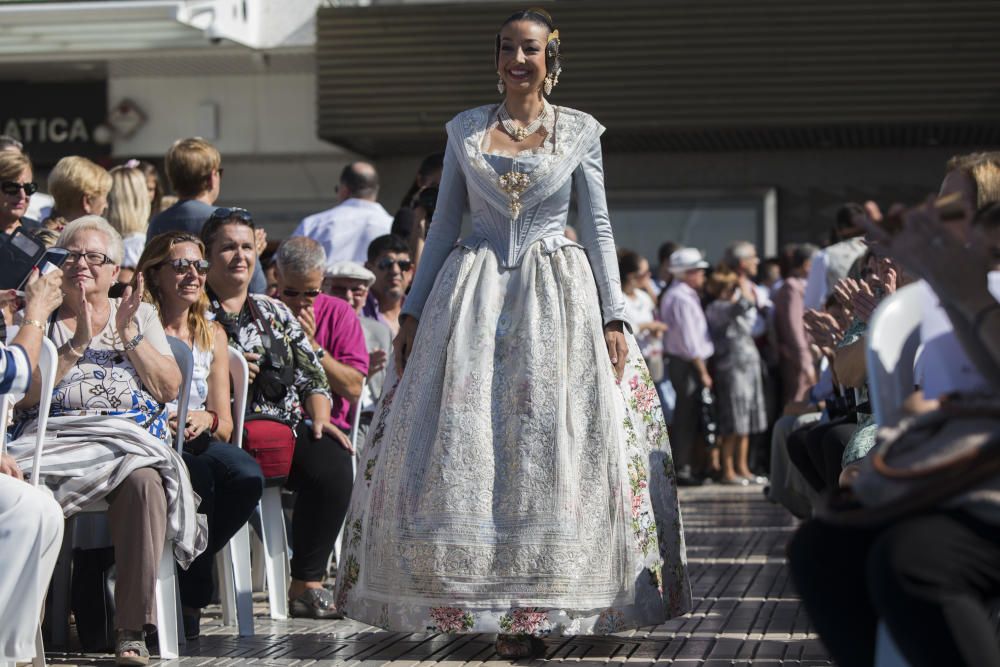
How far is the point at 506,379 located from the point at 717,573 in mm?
2520

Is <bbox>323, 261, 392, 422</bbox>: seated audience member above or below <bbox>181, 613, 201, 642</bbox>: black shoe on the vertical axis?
above

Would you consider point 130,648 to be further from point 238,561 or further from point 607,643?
point 607,643

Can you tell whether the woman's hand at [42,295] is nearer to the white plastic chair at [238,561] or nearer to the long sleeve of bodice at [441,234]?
the long sleeve of bodice at [441,234]

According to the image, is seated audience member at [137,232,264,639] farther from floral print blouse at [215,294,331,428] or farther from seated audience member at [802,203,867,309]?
seated audience member at [802,203,867,309]

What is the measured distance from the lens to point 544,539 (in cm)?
516

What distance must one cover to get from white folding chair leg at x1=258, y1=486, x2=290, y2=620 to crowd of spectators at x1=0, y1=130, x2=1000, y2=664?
0.07m

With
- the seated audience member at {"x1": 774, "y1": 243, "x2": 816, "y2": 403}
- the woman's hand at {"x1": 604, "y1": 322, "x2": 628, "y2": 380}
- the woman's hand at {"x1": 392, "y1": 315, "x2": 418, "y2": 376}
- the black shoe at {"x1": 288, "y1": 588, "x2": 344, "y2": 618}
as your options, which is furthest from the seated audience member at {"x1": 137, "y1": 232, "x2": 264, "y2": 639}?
the seated audience member at {"x1": 774, "y1": 243, "x2": 816, "y2": 403}

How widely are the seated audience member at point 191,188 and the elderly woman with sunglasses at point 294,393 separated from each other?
0.66 m

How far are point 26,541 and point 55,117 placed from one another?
1391cm

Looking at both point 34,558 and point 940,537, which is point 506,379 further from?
point 940,537

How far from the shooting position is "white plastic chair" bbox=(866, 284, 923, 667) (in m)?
3.52

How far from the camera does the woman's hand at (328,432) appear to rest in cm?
667

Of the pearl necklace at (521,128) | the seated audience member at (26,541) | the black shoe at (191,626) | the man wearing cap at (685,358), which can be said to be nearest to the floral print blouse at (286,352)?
the black shoe at (191,626)

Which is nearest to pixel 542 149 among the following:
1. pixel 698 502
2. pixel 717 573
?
pixel 717 573
